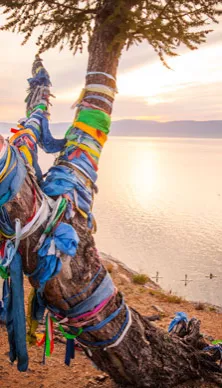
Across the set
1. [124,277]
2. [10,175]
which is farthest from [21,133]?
[124,277]

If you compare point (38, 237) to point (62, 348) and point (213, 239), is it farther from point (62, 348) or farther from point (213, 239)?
point (213, 239)

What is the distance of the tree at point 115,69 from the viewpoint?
336 centimetres

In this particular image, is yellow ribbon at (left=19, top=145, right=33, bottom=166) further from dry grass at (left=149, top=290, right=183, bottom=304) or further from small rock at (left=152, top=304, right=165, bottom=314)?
dry grass at (left=149, top=290, right=183, bottom=304)

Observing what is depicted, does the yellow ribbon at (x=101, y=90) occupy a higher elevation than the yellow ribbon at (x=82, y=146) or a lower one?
higher

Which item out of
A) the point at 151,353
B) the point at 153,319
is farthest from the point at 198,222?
the point at 151,353

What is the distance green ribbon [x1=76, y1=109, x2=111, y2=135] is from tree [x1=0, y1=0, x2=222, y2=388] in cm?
11

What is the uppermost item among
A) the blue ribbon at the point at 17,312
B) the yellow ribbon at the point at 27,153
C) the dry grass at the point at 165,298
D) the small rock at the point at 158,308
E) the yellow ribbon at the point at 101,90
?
the yellow ribbon at the point at 101,90

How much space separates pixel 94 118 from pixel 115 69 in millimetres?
658

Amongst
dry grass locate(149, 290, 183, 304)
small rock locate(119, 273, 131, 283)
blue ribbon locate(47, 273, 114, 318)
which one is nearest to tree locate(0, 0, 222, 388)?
blue ribbon locate(47, 273, 114, 318)

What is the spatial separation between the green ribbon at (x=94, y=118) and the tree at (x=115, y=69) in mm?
106

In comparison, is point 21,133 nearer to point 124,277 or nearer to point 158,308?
point 158,308

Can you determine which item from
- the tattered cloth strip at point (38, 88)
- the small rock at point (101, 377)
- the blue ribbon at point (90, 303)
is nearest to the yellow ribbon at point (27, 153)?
the tattered cloth strip at point (38, 88)

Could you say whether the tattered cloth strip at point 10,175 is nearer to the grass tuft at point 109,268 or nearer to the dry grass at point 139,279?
the grass tuft at point 109,268

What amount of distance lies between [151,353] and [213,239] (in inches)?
2481
